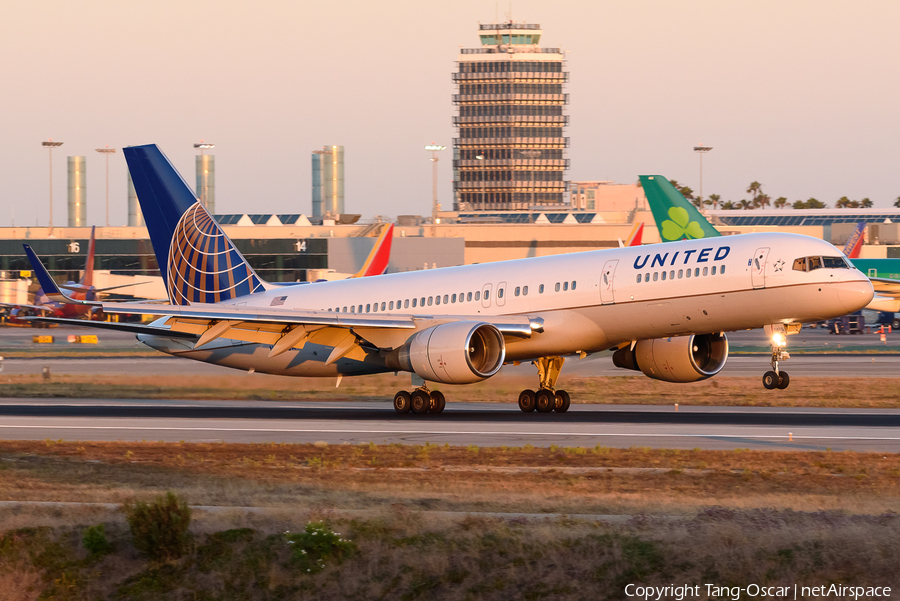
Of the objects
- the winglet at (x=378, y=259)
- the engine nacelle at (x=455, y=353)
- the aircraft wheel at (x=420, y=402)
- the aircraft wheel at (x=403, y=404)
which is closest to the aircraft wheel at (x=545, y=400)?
the engine nacelle at (x=455, y=353)

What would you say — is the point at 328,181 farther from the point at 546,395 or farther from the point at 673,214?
the point at 546,395

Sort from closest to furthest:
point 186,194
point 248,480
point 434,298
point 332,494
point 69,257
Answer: point 332,494, point 248,480, point 434,298, point 186,194, point 69,257

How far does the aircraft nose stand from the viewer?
89.2 ft

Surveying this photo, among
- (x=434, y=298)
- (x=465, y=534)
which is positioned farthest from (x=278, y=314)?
(x=465, y=534)

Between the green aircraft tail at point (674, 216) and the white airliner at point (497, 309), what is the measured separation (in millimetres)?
21583

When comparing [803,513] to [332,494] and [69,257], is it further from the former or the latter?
[69,257]

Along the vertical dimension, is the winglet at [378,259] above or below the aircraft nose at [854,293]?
Result: above

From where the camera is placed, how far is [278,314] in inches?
1174

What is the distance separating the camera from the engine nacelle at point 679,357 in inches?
1240

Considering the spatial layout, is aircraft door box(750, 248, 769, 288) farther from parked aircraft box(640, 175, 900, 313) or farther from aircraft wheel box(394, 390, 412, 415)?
parked aircraft box(640, 175, 900, 313)

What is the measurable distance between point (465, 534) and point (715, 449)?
34.2 ft

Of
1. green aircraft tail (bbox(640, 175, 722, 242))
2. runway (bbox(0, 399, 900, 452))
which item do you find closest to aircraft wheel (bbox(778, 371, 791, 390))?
runway (bbox(0, 399, 900, 452))

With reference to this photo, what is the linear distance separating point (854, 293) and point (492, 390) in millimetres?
11271

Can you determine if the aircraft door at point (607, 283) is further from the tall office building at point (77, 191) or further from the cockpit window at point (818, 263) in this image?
the tall office building at point (77, 191)
